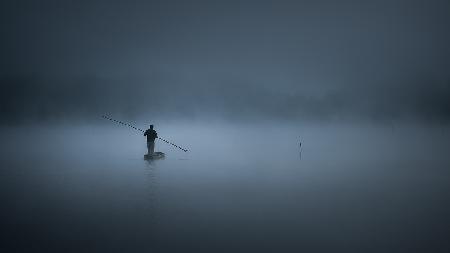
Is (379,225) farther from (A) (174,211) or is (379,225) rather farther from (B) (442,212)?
(A) (174,211)

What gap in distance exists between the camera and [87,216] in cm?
1235

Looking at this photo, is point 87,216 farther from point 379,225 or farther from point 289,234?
point 379,225

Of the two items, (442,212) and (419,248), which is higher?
(442,212)

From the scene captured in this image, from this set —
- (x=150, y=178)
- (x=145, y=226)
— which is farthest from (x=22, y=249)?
(x=150, y=178)

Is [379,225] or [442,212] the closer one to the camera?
[379,225]

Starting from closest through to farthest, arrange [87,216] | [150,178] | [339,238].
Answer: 1. [339,238]
2. [87,216]
3. [150,178]

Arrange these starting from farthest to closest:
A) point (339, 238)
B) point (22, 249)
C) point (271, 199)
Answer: point (271, 199)
point (339, 238)
point (22, 249)

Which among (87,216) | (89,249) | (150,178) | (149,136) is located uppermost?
(149,136)

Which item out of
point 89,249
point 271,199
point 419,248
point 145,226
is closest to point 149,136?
point 271,199

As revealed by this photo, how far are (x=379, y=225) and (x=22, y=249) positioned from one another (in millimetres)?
10054

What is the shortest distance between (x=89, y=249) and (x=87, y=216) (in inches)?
132

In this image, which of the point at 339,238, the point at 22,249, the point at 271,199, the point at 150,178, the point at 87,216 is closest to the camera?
the point at 22,249

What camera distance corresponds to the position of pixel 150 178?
20.6 m

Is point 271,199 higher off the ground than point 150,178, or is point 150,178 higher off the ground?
point 150,178
